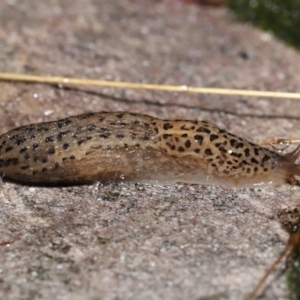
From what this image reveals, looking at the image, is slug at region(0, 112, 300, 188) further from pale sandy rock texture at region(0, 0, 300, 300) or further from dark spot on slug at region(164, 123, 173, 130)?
pale sandy rock texture at region(0, 0, 300, 300)

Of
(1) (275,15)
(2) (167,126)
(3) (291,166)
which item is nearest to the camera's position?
(3) (291,166)

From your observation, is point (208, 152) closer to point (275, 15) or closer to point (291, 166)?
point (291, 166)

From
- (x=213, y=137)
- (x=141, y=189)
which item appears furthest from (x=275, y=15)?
(x=141, y=189)

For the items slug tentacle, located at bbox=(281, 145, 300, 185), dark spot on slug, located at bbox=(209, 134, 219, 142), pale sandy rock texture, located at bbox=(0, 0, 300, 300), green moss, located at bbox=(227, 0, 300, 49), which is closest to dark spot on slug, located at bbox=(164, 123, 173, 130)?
dark spot on slug, located at bbox=(209, 134, 219, 142)

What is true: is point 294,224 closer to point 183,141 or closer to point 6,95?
point 183,141

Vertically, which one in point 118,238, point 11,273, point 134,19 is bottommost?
point 11,273

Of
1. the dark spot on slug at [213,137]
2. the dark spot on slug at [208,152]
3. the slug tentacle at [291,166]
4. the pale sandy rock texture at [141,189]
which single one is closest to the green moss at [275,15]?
the pale sandy rock texture at [141,189]

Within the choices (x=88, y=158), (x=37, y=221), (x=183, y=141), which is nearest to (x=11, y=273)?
(x=37, y=221)
